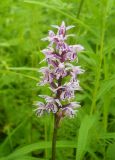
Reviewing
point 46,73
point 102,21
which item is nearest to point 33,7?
point 102,21

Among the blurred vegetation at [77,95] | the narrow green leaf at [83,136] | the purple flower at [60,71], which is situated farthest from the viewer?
the blurred vegetation at [77,95]

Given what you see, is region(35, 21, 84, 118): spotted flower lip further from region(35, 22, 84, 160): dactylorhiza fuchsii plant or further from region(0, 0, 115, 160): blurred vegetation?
region(0, 0, 115, 160): blurred vegetation

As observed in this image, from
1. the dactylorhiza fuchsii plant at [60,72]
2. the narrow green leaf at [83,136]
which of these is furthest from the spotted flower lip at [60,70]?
the narrow green leaf at [83,136]

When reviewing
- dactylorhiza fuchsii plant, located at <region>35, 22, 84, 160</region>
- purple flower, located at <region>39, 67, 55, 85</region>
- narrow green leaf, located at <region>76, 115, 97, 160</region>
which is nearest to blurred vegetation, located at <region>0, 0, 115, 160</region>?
narrow green leaf, located at <region>76, 115, 97, 160</region>

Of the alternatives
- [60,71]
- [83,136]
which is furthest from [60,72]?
[83,136]

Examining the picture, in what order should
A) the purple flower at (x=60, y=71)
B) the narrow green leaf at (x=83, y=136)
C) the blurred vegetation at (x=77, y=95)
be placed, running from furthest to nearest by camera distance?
the blurred vegetation at (x=77, y=95) → the narrow green leaf at (x=83, y=136) → the purple flower at (x=60, y=71)

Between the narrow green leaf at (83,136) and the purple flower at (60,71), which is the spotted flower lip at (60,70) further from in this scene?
the narrow green leaf at (83,136)

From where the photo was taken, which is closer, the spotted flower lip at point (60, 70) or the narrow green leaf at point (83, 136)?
the spotted flower lip at point (60, 70)
